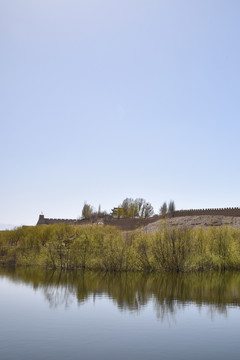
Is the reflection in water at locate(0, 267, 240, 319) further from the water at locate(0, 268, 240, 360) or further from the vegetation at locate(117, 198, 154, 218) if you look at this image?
the vegetation at locate(117, 198, 154, 218)

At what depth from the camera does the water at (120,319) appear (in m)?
9.59

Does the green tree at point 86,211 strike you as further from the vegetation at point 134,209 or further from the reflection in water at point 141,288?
the reflection in water at point 141,288

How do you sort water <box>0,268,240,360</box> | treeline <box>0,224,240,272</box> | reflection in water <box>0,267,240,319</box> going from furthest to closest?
treeline <box>0,224,240,272</box> < reflection in water <box>0,267,240,319</box> < water <box>0,268,240,360</box>

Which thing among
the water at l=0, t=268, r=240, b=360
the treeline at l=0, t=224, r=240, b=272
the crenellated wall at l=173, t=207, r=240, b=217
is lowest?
the water at l=0, t=268, r=240, b=360

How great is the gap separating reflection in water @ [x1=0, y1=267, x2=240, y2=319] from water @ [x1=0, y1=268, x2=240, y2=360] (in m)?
0.04

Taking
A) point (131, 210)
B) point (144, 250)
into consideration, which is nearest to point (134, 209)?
point (131, 210)

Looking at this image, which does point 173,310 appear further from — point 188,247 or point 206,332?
point 188,247

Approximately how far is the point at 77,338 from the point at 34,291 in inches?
353

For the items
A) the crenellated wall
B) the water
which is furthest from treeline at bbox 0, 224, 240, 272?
the crenellated wall

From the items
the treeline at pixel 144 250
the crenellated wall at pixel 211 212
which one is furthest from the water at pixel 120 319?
the crenellated wall at pixel 211 212

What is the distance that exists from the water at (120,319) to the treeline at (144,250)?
4413 mm

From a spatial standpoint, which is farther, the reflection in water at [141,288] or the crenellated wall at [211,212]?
the crenellated wall at [211,212]

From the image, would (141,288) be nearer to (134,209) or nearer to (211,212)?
(211,212)

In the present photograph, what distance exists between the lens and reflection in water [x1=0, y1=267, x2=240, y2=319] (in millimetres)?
15570
